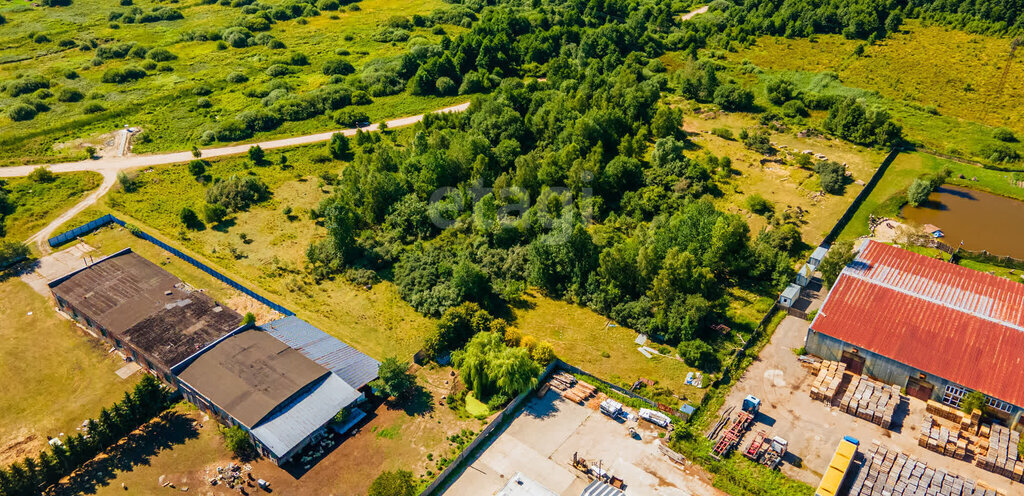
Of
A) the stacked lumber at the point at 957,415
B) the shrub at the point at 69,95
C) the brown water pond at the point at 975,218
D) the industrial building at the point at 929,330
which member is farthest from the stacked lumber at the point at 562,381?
the shrub at the point at 69,95

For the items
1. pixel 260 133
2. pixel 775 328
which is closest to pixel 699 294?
pixel 775 328

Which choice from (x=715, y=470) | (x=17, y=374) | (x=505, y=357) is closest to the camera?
(x=715, y=470)

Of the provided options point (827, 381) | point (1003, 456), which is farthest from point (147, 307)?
point (1003, 456)

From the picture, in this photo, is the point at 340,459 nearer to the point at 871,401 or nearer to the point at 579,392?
the point at 579,392

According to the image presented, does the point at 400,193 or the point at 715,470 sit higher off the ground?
the point at 400,193

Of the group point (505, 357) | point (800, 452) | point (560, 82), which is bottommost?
point (800, 452)

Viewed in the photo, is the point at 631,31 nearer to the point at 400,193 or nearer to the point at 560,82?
the point at 560,82

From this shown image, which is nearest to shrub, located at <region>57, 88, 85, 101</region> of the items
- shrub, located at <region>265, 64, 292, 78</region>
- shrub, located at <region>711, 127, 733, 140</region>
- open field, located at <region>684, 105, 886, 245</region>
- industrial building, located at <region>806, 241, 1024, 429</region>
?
shrub, located at <region>265, 64, 292, 78</region>
